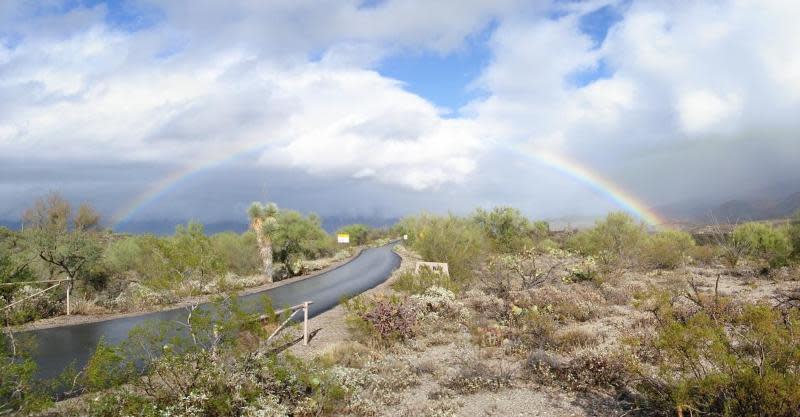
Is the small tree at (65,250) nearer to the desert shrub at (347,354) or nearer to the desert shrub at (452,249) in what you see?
the desert shrub at (347,354)

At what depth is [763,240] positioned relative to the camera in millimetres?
30812

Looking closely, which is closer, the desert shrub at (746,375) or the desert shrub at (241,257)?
the desert shrub at (746,375)

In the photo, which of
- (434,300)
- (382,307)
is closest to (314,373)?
(382,307)

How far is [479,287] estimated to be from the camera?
21.5 metres

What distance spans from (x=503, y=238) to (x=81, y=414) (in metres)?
41.2

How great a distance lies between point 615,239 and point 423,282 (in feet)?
62.7

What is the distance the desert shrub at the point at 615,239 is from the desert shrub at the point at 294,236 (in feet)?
77.1

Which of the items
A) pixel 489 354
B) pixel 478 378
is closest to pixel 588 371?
pixel 478 378

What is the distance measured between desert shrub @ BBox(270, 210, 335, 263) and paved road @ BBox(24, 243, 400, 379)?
5806mm

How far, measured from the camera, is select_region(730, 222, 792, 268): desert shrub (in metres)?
28.6

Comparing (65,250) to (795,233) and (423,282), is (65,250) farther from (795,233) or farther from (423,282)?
(795,233)

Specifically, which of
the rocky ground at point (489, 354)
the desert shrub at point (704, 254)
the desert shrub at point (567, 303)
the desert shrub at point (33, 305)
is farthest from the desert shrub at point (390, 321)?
the desert shrub at point (704, 254)

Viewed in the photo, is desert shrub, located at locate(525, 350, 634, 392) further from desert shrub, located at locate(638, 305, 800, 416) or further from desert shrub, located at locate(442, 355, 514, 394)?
desert shrub, located at locate(638, 305, 800, 416)

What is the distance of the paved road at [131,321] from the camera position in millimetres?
13476
